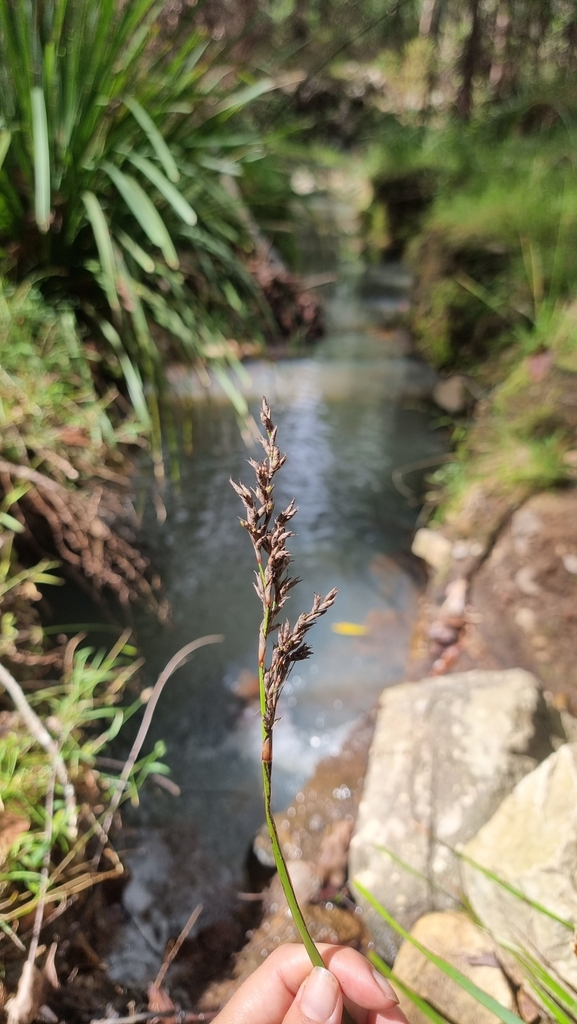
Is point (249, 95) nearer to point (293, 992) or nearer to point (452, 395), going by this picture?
point (452, 395)

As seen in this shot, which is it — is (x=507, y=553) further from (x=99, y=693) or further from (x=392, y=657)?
(x=99, y=693)

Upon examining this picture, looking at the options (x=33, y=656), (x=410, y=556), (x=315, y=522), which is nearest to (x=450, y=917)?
(x=33, y=656)

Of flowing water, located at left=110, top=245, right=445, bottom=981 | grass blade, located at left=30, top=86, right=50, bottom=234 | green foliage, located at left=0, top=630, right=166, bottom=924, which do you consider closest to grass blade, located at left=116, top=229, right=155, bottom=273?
grass blade, located at left=30, top=86, right=50, bottom=234

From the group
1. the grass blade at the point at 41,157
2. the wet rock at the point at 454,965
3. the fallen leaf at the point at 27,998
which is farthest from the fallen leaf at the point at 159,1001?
the grass blade at the point at 41,157

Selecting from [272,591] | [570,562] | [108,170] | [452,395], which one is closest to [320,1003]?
[272,591]

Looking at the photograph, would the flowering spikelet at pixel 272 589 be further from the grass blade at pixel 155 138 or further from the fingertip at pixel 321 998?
the grass blade at pixel 155 138

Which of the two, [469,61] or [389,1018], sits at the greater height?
[469,61]
